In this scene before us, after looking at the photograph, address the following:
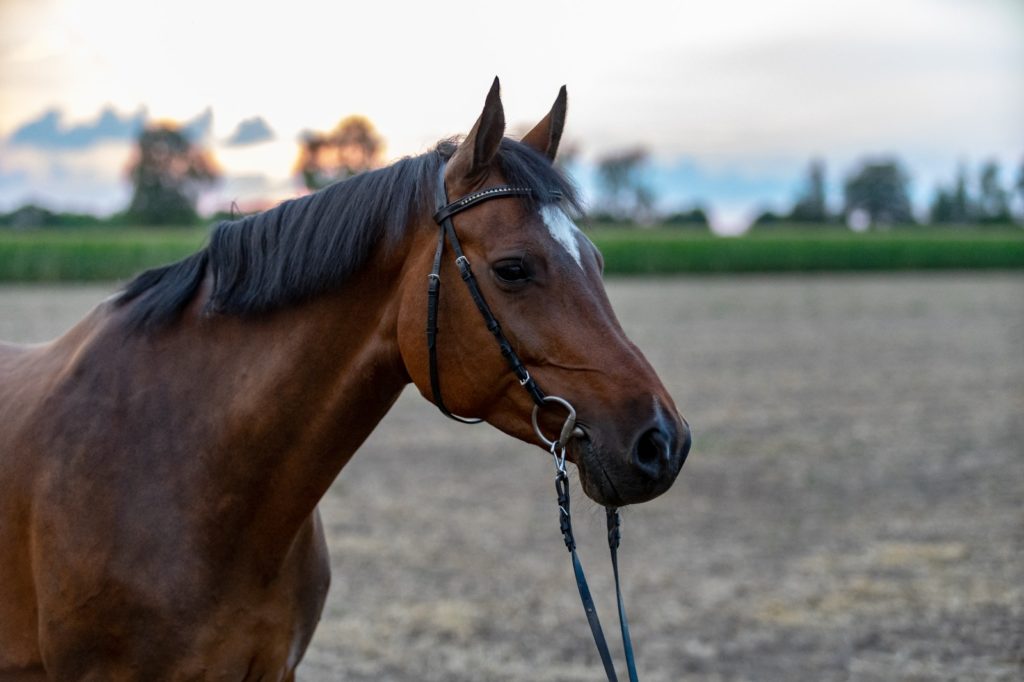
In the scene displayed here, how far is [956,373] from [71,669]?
14.5m

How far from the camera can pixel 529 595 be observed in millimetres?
5797

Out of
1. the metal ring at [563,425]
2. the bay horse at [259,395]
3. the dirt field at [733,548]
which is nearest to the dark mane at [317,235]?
the bay horse at [259,395]

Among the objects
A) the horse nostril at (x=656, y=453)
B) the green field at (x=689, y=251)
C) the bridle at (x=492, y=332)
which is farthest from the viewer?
the green field at (x=689, y=251)

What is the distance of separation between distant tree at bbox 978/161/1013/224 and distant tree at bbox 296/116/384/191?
68977mm

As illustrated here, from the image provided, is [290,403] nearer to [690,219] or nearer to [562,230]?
[562,230]

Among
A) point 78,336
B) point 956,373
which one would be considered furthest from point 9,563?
point 956,373

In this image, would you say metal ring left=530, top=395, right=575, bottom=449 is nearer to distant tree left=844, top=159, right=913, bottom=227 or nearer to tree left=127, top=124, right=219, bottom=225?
tree left=127, top=124, right=219, bottom=225

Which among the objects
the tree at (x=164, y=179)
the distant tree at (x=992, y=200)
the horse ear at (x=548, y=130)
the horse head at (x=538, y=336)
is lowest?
the distant tree at (x=992, y=200)

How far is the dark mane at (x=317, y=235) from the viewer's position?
240 cm

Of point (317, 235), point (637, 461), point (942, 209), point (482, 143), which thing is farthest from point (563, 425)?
point (942, 209)

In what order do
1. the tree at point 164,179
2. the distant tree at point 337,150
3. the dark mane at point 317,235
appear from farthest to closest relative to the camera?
the tree at point 164,179, the distant tree at point 337,150, the dark mane at point 317,235

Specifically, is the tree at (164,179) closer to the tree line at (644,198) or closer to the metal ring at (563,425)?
the tree line at (644,198)

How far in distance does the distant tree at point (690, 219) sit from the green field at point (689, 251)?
3780 millimetres

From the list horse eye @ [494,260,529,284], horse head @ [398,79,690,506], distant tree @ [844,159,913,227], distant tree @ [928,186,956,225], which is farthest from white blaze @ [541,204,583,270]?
distant tree @ [928,186,956,225]
